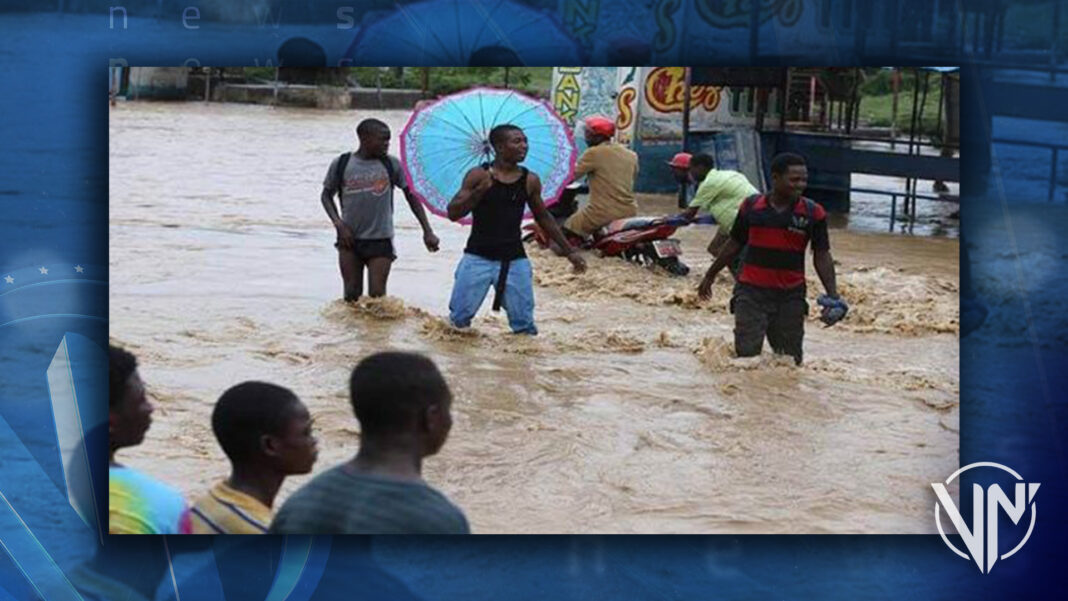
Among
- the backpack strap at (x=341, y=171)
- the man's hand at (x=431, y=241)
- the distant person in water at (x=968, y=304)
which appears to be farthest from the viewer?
the man's hand at (x=431, y=241)

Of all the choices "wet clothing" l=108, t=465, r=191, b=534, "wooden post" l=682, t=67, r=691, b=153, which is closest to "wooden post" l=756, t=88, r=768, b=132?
"wooden post" l=682, t=67, r=691, b=153

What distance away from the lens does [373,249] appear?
747 centimetres

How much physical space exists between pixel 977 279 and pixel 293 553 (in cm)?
254

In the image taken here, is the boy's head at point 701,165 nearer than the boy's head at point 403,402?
No

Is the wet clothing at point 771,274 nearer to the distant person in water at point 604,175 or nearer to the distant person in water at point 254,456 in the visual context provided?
the distant person in water at point 604,175

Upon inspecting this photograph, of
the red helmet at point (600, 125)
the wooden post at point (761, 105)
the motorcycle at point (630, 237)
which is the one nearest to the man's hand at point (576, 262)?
the motorcycle at point (630, 237)

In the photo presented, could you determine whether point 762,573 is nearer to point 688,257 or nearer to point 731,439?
point 731,439

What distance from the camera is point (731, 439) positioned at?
7277 millimetres

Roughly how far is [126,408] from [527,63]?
1.78 m

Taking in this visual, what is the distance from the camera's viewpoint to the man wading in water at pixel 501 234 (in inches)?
285

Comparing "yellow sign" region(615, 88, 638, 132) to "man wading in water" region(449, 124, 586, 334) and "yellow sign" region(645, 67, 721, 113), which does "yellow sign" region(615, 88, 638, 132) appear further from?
"man wading in water" region(449, 124, 586, 334)

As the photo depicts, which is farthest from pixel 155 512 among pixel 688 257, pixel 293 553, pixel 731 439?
pixel 688 257

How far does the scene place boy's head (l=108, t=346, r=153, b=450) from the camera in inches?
233

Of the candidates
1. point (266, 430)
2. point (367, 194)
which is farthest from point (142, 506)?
point (367, 194)
